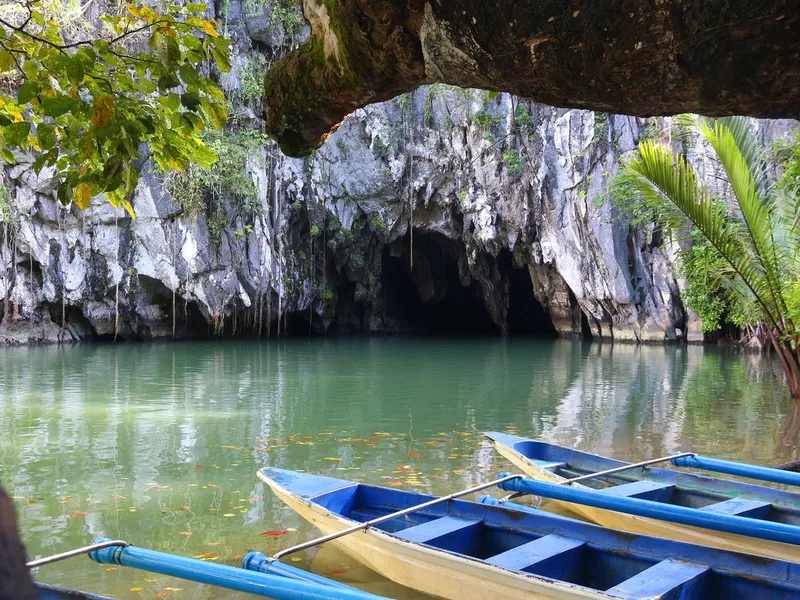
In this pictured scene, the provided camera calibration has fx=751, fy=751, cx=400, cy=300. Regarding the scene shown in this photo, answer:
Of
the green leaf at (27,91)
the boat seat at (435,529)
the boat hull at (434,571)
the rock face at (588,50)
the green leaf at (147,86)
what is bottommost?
the boat hull at (434,571)

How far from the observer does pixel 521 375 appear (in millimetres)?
15055

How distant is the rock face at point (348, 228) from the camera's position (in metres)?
23.9

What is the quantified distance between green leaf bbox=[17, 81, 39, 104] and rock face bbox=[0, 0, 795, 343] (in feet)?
70.7

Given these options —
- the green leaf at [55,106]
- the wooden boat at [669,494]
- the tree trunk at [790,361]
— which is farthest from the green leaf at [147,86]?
the tree trunk at [790,361]

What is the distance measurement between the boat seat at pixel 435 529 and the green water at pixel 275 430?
1.17 ft

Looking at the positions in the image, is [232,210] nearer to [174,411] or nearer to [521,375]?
[521,375]

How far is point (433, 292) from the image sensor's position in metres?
33.7

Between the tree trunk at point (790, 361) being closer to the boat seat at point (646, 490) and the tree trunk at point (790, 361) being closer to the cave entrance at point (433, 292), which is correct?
the boat seat at point (646, 490)

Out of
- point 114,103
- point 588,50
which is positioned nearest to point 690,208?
point 114,103

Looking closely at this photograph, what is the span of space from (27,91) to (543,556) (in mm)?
3023

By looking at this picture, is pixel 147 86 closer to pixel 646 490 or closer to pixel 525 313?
pixel 646 490

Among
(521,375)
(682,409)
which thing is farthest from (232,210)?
(682,409)

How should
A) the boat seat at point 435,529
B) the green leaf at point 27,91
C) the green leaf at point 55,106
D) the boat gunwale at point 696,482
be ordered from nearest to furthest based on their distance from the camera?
the green leaf at point 55,106, the green leaf at point 27,91, the boat seat at point 435,529, the boat gunwale at point 696,482

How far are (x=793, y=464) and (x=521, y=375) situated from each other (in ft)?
31.0
